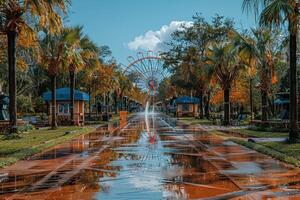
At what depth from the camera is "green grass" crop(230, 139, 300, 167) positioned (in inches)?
653

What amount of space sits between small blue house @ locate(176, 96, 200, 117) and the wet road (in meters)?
64.2

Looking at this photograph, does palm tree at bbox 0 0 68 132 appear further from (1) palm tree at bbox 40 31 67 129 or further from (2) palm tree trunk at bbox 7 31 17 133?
(1) palm tree at bbox 40 31 67 129

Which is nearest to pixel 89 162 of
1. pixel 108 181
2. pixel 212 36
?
pixel 108 181

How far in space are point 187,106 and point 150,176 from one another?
7315 centimetres

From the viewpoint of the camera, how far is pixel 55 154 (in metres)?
20.2

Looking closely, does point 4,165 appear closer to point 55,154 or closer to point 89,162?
point 89,162

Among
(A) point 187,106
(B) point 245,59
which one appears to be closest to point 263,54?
(B) point 245,59

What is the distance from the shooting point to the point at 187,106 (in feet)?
284

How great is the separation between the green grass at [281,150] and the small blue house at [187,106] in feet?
199

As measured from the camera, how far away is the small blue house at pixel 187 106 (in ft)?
278

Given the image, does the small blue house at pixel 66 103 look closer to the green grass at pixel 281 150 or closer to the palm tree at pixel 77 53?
the palm tree at pixel 77 53

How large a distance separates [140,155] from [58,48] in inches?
796

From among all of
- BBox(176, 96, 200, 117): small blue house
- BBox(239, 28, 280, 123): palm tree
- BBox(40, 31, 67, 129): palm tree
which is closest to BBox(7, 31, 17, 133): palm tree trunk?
BBox(40, 31, 67, 129): palm tree

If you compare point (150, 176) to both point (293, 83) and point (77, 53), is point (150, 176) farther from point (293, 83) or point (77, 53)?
point (77, 53)
